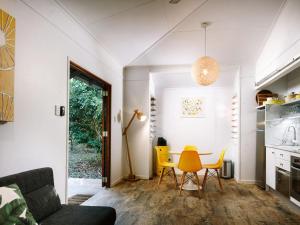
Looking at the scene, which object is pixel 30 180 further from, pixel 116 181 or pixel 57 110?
pixel 116 181

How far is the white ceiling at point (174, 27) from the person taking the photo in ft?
11.7

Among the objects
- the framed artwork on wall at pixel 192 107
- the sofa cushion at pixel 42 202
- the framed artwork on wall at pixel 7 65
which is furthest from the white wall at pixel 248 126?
the framed artwork on wall at pixel 7 65

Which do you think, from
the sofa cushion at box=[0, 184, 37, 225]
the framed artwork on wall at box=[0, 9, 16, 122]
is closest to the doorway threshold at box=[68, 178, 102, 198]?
the framed artwork on wall at box=[0, 9, 16, 122]

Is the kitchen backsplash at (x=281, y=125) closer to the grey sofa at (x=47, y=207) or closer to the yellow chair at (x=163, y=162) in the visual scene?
the yellow chair at (x=163, y=162)

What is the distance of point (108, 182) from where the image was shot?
5.02 metres

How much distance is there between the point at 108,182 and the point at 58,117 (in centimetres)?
234

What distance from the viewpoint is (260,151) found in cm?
529

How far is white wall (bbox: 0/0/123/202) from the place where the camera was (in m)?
2.34

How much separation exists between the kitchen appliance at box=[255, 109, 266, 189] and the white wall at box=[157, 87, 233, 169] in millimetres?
1133

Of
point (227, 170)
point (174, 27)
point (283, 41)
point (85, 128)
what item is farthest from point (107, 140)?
point (283, 41)

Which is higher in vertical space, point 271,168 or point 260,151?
point 260,151

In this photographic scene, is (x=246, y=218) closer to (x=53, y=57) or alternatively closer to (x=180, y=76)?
(x=53, y=57)

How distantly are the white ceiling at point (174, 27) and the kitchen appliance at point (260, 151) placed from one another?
1336mm

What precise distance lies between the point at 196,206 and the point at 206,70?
2.22 meters
